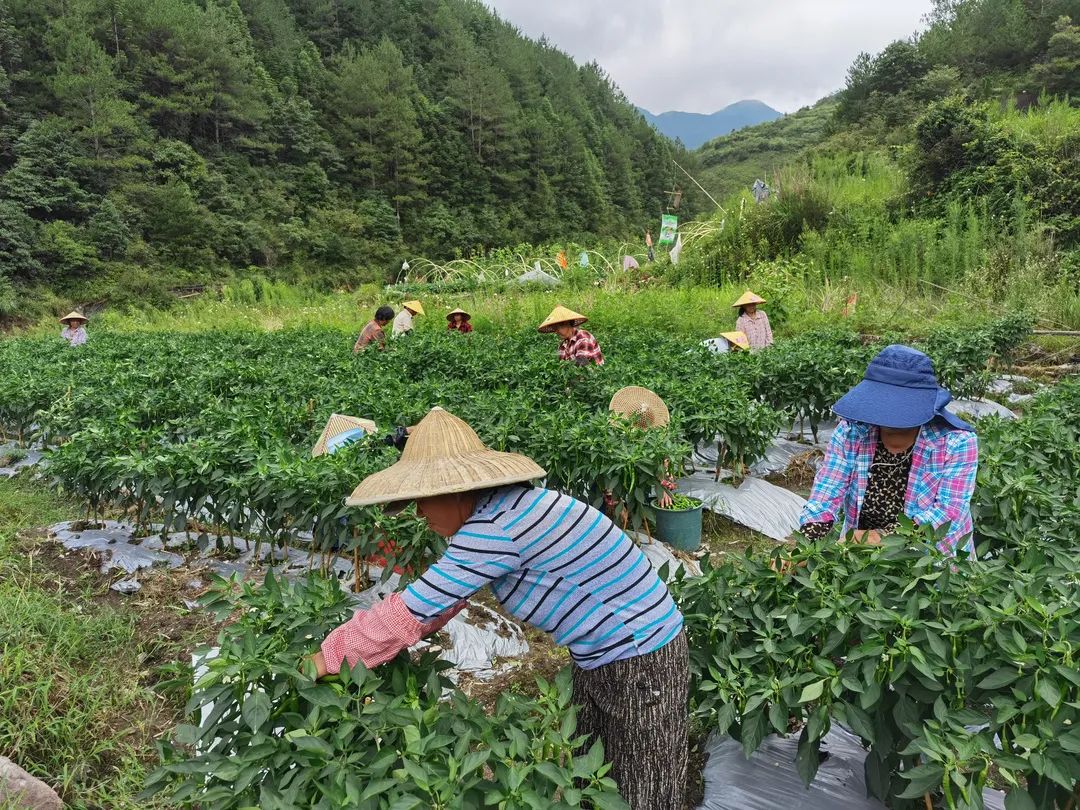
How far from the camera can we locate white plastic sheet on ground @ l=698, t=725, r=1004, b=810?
6.26ft

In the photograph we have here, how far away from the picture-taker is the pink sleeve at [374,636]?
1534 mm

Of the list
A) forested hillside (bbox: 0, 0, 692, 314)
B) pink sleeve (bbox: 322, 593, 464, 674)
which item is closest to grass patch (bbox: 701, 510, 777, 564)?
pink sleeve (bbox: 322, 593, 464, 674)

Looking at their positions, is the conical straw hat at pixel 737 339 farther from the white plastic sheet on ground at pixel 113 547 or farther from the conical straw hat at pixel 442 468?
the conical straw hat at pixel 442 468

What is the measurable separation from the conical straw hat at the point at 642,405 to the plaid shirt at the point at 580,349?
1.30m

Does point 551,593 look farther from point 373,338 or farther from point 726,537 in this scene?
point 373,338

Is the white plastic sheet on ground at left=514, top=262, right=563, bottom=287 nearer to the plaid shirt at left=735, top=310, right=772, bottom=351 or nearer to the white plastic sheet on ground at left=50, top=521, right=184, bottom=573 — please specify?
the plaid shirt at left=735, top=310, right=772, bottom=351


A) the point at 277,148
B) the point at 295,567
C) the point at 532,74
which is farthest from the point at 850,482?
the point at 532,74

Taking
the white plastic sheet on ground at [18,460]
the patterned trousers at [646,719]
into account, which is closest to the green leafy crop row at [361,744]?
the patterned trousers at [646,719]

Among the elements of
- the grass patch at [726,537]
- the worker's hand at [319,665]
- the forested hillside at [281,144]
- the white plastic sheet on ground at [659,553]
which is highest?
the forested hillside at [281,144]

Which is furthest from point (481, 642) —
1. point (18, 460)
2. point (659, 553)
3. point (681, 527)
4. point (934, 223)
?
point (934, 223)

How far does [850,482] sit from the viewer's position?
243cm

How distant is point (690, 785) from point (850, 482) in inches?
47.5

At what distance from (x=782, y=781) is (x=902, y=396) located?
50.7 inches

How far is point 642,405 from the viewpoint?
4680mm
